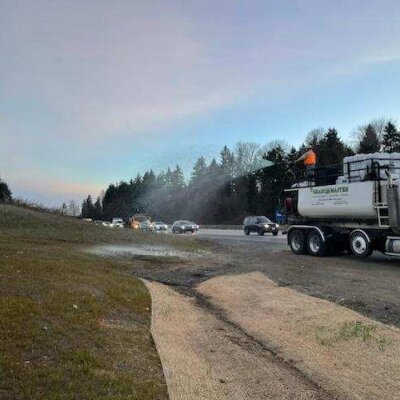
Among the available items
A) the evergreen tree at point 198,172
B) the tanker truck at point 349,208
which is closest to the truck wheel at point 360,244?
the tanker truck at point 349,208

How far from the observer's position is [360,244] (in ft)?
63.5

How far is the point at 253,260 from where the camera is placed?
66.4ft

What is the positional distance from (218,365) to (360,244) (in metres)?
13.6

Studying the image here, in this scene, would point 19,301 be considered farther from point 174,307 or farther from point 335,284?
point 335,284

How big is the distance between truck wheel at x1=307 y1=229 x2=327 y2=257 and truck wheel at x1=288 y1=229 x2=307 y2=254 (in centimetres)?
28

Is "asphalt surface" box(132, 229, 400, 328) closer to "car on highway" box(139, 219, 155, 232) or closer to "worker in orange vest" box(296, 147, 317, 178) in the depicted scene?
"worker in orange vest" box(296, 147, 317, 178)

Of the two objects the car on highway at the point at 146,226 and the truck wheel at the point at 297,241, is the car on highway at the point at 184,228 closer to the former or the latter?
the car on highway at the point at 146,226

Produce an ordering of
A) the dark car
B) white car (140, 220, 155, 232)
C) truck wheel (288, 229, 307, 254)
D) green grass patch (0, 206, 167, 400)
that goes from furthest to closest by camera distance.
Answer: white car (140, 220, 155, 232) < the dark car < truck wheel (288, 229, 307, 254) < green grass patch (0, 206, 167, 400)

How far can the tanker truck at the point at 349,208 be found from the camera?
1805 cm

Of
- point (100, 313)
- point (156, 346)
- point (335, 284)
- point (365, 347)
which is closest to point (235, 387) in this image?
point (156, 346)

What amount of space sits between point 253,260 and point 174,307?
32.0 feet

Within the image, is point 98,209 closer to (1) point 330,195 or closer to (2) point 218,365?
(1) point 330,195

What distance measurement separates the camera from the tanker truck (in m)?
18.0

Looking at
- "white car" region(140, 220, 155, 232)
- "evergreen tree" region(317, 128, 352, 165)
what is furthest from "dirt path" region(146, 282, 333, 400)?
"evergreen tree" region(317, 128, 352, 165)
